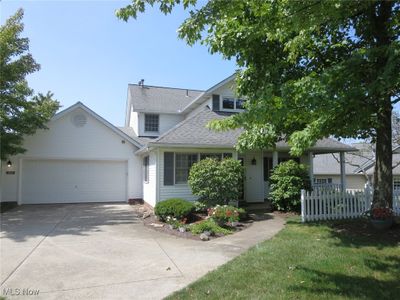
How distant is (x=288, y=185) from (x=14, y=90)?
1259 cm

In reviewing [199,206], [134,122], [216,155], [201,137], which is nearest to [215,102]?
[201,137]

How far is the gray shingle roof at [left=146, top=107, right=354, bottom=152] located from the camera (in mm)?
13039

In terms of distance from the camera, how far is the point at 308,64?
898 cm

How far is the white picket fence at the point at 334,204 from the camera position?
10633 millimetres

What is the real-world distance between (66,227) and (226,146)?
6.81 meters

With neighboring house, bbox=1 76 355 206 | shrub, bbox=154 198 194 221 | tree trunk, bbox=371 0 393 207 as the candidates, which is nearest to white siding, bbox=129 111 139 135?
neighboring house, bbox=1 76 355 206

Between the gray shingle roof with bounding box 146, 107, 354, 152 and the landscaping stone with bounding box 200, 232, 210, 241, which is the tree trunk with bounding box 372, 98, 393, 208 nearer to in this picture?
the landscaping stone with bounding box 200, 232, 210, 241

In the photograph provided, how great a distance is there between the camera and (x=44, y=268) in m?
6.23

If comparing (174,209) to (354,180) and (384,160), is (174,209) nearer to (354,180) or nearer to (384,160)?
(384,160)

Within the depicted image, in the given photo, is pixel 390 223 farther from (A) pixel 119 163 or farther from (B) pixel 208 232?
(A) pixel 119 163

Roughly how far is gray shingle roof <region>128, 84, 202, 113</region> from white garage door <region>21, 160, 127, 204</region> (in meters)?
4.34

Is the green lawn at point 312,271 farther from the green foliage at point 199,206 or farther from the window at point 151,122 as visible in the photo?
the window at point 151,122

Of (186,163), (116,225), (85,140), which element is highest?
(85,140)

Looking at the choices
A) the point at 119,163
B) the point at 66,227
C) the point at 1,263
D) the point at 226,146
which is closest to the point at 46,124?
the point at 119,163
